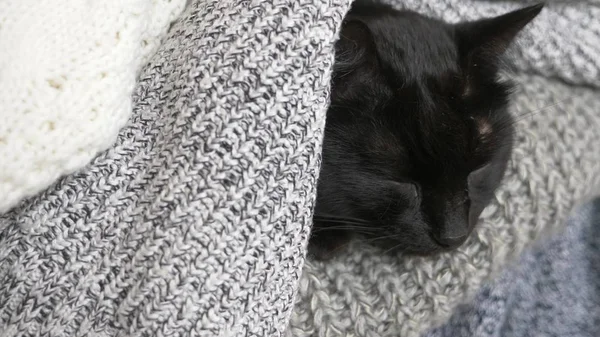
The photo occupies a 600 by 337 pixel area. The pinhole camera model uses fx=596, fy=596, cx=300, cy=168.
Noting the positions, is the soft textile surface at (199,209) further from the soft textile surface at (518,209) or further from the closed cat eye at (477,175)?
the closed cat eye at (477,175)

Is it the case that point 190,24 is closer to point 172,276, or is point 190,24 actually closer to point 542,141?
point 172,276

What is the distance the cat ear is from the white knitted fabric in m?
0.40

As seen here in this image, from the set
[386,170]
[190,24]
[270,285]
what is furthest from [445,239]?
[190,24]

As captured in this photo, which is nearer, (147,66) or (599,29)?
(147,66)

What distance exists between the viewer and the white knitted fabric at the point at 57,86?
1.57ft

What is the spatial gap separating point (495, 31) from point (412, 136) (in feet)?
0.52

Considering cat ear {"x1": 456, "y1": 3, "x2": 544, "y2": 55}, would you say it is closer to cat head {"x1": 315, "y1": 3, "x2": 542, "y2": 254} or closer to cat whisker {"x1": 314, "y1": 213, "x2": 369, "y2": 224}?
cat head {"x1": 315, "y1": 3, "x2": 542, "y2": 254}

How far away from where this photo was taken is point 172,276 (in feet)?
1.65

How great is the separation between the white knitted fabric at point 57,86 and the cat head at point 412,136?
249 mm

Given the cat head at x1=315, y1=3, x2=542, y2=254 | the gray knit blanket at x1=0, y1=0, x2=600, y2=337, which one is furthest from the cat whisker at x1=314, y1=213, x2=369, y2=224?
the gray knit blanket at x1=0, y1=0, x2=600, y2=337

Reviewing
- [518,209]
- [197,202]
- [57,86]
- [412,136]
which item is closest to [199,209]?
[197,202]

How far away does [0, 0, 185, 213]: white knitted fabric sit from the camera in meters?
0.48

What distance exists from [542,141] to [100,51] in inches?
21.2

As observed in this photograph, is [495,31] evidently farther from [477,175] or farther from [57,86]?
[57,86]
